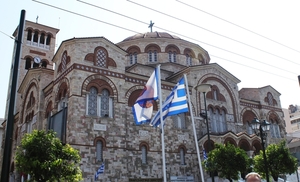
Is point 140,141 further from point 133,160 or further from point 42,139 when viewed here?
point 42,139

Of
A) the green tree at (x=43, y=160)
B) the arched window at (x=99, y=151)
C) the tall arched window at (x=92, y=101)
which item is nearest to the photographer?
the green tree at (x=43, y=160)

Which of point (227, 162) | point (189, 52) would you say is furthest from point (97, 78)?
point (189, 52)

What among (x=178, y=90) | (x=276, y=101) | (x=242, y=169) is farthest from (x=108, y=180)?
(x=276, y=101)

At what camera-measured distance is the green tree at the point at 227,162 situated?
19469mm

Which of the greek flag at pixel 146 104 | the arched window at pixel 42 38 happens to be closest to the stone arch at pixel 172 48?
the arched window at pixel 42 38

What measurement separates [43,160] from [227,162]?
441 inches

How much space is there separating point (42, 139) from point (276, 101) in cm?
2715

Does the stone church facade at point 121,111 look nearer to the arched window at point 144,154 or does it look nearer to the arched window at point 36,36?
the arched window at point 144,154

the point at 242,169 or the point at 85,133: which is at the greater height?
the point at 85,133

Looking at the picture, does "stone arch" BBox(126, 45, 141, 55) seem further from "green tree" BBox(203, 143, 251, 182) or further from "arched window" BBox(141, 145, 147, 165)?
"green tree" BBox(203, 143, 251, 182)

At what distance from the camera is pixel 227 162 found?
19.5 metres

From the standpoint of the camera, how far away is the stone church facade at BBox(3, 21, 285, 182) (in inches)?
800

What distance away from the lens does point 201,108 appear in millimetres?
26984

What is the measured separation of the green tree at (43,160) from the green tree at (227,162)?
29.6 feet
